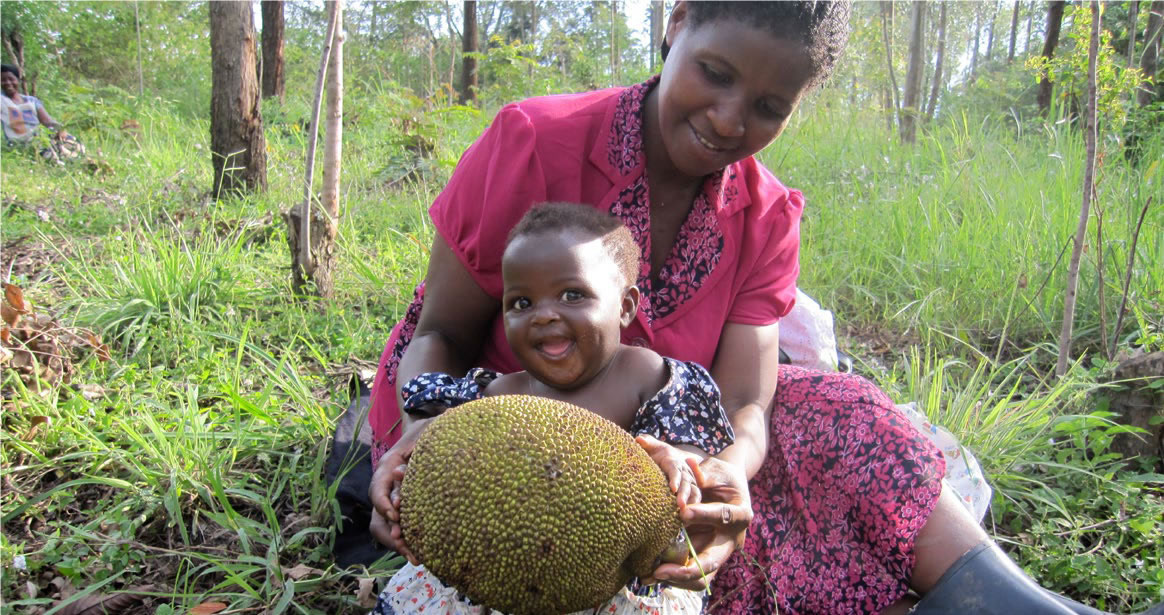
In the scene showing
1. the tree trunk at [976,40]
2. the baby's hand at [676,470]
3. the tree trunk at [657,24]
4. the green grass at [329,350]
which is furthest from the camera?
the tree trunk at [976,40]

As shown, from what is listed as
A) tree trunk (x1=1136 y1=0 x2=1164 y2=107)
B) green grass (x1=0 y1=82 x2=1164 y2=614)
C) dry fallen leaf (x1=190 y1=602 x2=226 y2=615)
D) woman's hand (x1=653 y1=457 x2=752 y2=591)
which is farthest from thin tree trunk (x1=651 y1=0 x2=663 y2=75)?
dry fallen leaf (x1=190 y1=602 x2=226 y2=615)

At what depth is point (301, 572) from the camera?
201 centimetres

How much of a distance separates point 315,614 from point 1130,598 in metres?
2.10

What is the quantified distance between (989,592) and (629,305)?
97 centimetres

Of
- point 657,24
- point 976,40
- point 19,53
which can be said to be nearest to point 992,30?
point 976,40

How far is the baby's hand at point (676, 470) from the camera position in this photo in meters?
1.38

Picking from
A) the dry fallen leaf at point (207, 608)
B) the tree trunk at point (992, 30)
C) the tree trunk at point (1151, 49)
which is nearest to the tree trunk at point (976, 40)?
the tree trunk at point (992, 30)

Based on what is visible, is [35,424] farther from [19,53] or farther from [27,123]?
[19,53]

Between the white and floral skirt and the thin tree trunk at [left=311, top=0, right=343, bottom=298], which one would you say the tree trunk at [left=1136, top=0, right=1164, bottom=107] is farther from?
the thin tree trunk at [left=311, top=0, right=343, bottom=298]

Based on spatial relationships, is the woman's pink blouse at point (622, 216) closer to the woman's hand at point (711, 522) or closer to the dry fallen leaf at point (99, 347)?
the woman's hand at point (711, 522)

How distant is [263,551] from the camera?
2.17 meters

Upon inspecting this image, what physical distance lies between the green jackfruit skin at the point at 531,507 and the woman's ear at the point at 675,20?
1024 millimetres

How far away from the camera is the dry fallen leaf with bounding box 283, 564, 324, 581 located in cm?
200

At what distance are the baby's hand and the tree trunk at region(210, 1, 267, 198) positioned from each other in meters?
4.60
